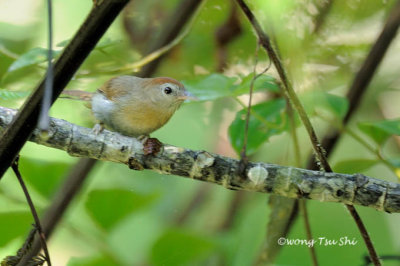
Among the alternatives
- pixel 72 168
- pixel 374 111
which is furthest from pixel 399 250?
pixel 72 168

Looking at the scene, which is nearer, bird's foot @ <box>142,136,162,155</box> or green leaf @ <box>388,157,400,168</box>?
bird's foot @ <box>142,136,162,155</box>

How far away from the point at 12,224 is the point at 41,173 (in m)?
0.20

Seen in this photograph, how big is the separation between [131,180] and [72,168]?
285 millimetres

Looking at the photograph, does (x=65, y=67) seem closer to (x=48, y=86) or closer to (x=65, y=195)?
(x=48, y=86)

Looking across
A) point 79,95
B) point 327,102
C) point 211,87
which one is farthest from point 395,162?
point 79,95

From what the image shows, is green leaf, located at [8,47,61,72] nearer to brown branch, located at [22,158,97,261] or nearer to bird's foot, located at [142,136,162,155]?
bird's foot, located at [142,136,162,155]

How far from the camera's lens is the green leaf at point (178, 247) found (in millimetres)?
1098

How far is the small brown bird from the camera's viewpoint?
1234mm

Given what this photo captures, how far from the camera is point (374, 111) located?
1801mm

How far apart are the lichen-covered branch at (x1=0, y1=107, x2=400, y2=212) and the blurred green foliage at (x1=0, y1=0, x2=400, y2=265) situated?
187 millimetres

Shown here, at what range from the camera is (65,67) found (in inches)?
23.1

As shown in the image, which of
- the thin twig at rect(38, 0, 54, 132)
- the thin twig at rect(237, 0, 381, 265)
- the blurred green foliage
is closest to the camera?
the thin twig at rect(38, 0, 54, 132)

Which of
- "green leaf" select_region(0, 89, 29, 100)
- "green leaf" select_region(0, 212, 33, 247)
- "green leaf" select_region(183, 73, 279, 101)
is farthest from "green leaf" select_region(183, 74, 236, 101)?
"green leaf" select_region(0, 212, 33, 247)

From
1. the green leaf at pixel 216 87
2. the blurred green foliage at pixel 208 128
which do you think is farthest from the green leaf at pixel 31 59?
the green leaf at pixel 216 87
